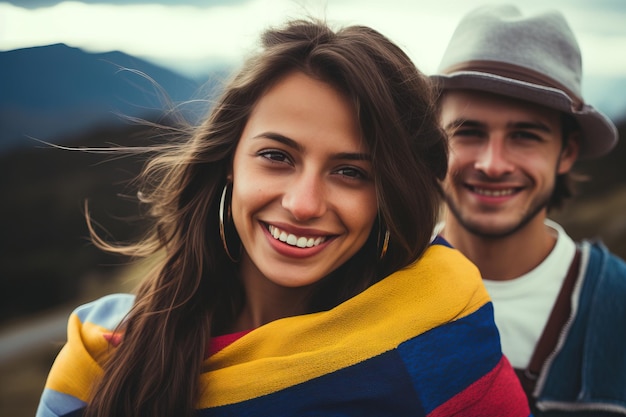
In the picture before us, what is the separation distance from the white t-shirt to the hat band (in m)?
0.61

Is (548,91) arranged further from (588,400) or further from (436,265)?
(588,400)

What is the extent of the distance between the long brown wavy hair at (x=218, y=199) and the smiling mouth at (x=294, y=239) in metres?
0.20

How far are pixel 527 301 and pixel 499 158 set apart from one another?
560 millimetres

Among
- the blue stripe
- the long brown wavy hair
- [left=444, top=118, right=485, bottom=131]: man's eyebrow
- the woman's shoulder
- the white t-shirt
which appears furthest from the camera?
[left=444, top=118, right=485, bottom=131]: man's eyebrow

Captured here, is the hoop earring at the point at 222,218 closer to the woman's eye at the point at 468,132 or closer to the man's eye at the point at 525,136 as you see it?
the woman's eye at the point at 468,132

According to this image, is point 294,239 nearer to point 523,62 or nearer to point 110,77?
point 110,77

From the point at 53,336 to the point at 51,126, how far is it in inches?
201

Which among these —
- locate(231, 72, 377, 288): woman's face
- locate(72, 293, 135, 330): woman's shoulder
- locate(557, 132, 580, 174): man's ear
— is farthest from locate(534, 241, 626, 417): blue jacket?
locate(72, 293, 135, 330): woman's shoulder

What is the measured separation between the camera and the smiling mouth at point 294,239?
1.67 metres

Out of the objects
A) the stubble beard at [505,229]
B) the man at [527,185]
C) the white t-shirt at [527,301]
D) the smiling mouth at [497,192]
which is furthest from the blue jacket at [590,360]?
the smiling mouth at [497,192]

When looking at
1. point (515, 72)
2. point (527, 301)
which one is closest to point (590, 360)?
point (527, 301)

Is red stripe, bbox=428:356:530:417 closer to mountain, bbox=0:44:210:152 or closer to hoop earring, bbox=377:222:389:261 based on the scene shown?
hoop earring, bbox=377:222:389:261

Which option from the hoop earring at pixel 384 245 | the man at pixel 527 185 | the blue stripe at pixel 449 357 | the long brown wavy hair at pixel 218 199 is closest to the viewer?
the blue stripe at pixel 449 357

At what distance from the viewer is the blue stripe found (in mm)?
1579
